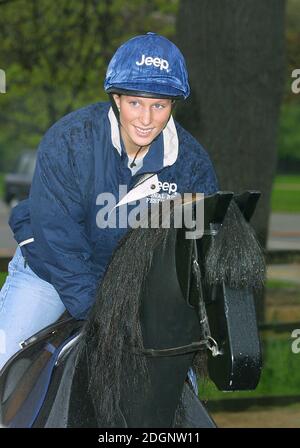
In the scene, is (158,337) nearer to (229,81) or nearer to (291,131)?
(229,81)

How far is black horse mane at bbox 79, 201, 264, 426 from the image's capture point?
11.2ft

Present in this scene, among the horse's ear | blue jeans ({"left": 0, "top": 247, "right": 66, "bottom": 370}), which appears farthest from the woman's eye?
blue jeans ({"left": 0, "top": 247, "right": 66, "bottom": 370})

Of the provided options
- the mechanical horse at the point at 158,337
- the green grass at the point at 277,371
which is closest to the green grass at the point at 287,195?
the green grass at the point at 277,371

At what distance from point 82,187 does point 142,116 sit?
364 mm

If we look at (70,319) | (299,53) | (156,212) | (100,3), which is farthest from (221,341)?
(299,53)

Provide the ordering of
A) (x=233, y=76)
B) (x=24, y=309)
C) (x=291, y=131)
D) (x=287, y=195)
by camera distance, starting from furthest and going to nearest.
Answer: (x=291, y=131) < (x=287, y=195) < (x=233, y=76) < (x=24, y=309)

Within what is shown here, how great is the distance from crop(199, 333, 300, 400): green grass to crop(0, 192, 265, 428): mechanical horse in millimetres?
4194

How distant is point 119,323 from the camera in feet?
11.3

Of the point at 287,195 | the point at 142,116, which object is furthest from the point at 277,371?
the point at 287,195

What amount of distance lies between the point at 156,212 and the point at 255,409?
13.7ft

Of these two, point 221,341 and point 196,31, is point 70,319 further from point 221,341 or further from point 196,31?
point 196,31

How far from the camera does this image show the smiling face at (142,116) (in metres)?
3.78

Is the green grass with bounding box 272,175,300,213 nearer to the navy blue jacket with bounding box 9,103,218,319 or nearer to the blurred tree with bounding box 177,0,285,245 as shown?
the blurred tree with bounding box 177,0,285,245

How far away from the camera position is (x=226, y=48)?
8.75 meters
